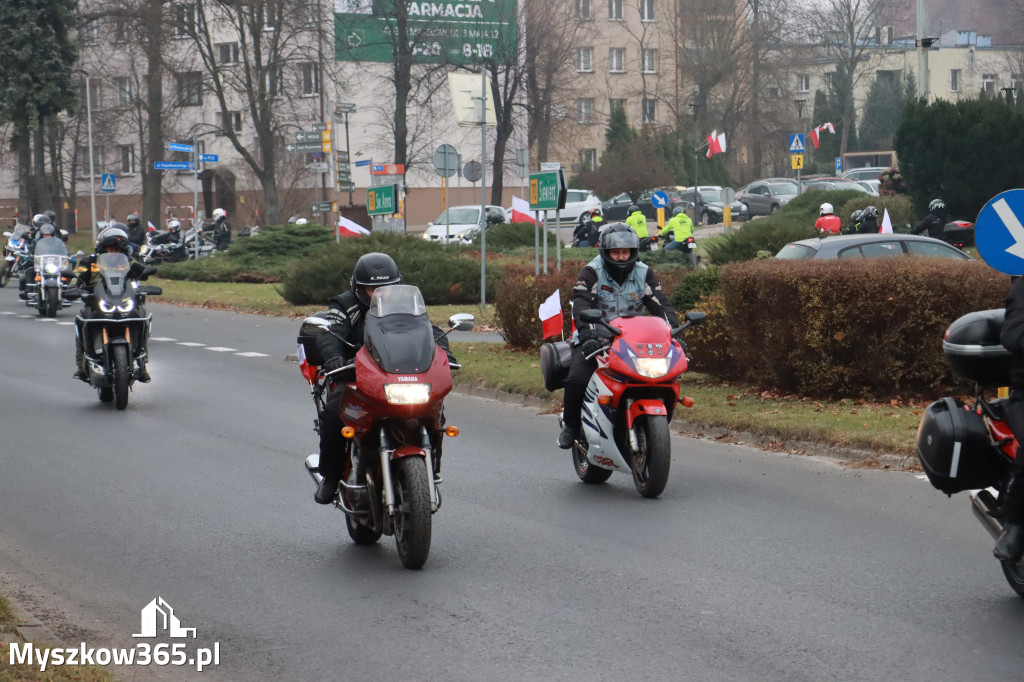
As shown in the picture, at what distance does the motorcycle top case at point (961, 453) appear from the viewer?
19.8 ft

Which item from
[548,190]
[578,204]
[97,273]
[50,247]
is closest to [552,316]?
[97,273]

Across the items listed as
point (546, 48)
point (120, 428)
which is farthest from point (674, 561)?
point (546, 48)

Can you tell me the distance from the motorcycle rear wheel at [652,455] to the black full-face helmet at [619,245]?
1184mm

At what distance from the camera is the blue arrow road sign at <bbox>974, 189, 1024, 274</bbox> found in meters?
6.72

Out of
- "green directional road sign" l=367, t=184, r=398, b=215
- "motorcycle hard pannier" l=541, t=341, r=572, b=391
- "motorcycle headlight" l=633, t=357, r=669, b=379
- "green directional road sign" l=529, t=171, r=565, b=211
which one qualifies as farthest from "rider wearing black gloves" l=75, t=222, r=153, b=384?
"green directional road sign" l=367, t=184, r=398, b=215

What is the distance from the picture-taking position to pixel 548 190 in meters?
21.1

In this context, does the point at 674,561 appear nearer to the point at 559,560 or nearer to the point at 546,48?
the point at 559,560

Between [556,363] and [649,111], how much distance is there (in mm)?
80686

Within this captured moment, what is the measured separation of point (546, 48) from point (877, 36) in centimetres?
2821

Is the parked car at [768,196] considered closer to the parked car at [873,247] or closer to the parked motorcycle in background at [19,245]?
the parked motorcycle in background at [19,245]

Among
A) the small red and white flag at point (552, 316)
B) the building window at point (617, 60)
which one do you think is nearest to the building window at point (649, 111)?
the building window at point (617, 60)

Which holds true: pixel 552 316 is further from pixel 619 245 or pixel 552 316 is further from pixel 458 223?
pixel 458 223

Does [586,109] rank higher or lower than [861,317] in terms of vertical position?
higher

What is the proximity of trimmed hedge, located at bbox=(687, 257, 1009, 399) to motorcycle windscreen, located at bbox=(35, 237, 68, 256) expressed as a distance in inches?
641
